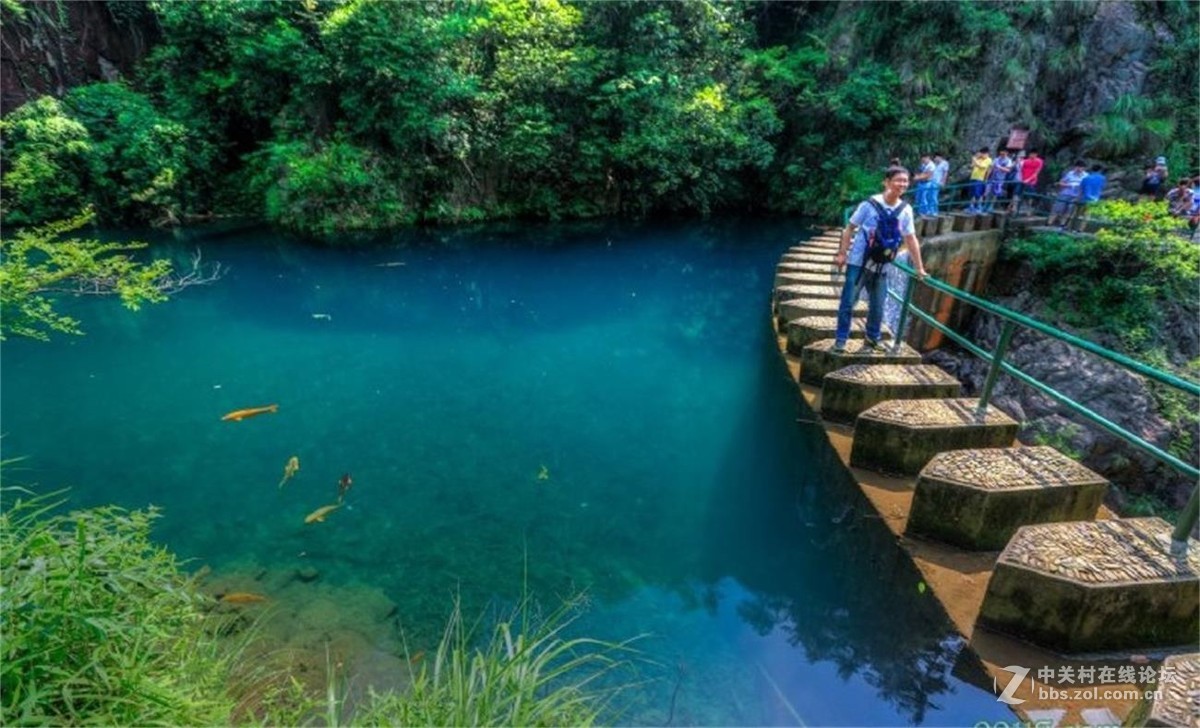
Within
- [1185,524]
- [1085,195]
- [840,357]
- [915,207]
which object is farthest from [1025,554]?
[1085,195]

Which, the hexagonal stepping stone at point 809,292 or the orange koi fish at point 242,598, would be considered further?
the hexagonal stepping stone at point 809,292

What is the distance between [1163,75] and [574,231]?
1807 cm

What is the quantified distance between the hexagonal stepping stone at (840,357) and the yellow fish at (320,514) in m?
4.24

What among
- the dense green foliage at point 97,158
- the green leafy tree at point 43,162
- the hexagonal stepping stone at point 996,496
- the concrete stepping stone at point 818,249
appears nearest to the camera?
the hexagonal stepping stone at point 996,496

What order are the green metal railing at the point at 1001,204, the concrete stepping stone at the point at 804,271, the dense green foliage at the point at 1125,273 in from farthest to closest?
the green metal railing at the point at 1001,204, the dense green foliage at the point at 1125,273, the concrete stepping stone at the point at 804,271

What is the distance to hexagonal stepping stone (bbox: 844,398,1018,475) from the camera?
12.7ft

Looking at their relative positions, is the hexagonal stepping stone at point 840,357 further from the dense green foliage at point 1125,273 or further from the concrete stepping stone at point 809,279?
the dense green foliage at point 1125,273

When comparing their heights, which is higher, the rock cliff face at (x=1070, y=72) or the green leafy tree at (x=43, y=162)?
A: the rock cliff face at (x=1070, y=72)

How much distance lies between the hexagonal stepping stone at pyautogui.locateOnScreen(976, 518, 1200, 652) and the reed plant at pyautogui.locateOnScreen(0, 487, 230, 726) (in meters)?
3.38

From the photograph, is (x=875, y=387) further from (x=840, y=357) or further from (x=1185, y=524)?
(x=1185, y=524)

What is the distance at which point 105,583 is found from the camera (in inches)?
98.0

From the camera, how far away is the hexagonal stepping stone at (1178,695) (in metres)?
1.91

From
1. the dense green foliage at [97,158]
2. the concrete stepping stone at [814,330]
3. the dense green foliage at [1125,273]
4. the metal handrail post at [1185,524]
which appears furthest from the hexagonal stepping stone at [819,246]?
the dense green foliage at [97,158]

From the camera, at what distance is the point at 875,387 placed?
4.63m
